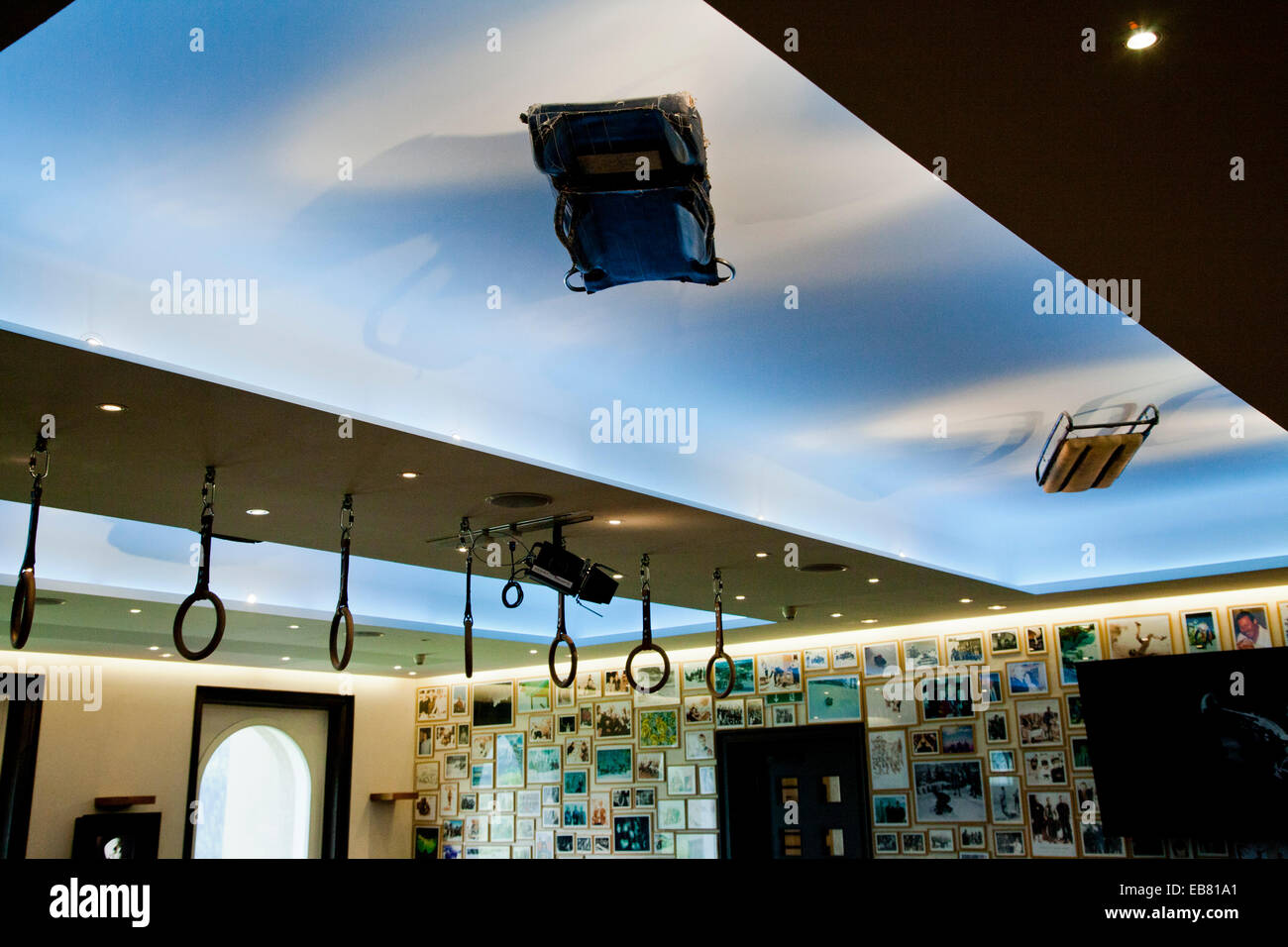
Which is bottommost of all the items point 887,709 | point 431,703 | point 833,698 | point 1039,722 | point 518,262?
point 1039,722

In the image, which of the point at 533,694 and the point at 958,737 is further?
the point at 533,694

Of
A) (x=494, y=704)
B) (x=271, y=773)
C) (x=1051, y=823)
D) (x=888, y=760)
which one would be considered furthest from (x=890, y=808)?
(x=271, y=773)

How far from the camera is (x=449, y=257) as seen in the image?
3.65 metres

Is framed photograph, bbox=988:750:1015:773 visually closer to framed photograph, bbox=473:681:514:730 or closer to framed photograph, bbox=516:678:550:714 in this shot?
framed photograph, bbox=516:678:550:714

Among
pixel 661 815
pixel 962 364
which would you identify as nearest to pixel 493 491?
pixel 962 364

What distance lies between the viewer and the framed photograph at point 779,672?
8961 millimetres

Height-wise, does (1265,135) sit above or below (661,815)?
above

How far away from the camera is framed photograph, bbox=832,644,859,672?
8686mm

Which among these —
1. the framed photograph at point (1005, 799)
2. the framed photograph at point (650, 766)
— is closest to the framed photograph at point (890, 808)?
the framed photograph at point (1005, 799)

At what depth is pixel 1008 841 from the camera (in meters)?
7.71

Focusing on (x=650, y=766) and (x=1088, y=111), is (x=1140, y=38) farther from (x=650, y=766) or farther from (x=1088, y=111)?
(x=650, y=766)

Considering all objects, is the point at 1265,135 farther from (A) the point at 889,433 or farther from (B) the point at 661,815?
(B) the point at 661,815

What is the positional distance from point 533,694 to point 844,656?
331 centimetres
